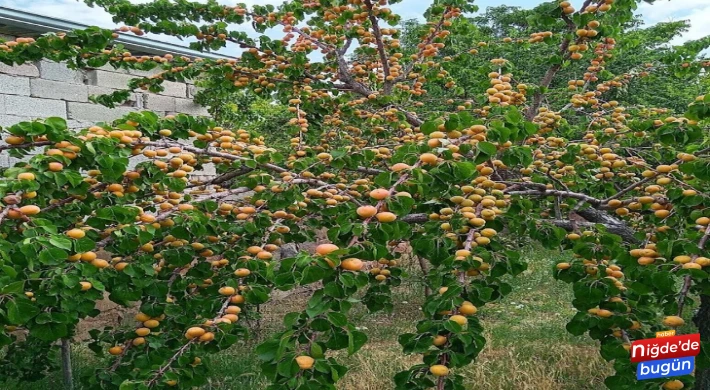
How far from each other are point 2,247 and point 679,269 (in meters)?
1.59

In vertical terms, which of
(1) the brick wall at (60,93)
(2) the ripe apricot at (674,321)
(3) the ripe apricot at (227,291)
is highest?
(1) the brick wall at (60,93)

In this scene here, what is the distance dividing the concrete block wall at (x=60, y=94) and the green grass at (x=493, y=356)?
1.82 metres

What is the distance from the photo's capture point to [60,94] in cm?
482

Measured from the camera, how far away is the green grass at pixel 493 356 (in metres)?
3.65

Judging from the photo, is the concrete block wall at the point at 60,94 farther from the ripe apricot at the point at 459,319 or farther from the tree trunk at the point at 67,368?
the ripe apricot at the point at 459,319

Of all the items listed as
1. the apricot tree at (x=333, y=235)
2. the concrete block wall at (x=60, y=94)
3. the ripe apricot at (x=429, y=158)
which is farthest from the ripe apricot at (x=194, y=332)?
the concrete block wall at (x=60, y=94)

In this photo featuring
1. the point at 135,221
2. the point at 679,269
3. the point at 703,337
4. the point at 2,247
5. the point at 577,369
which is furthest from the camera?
the point at 577,369

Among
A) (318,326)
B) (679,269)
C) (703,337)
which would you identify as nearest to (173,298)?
(318,326)

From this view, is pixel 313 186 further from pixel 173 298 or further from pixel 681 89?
pixel 681 89

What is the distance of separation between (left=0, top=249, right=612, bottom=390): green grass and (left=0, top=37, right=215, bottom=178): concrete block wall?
182 centimetres

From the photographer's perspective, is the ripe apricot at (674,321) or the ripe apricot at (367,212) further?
the ripe apricot at (674,321)

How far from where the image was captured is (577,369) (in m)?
3.87

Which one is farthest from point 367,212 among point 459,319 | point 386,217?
point 459,319

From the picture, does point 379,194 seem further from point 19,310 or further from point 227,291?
point 19,310
